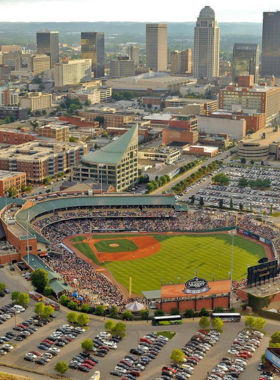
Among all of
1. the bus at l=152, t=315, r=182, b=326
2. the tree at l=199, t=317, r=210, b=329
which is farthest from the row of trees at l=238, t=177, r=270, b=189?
the tree at l=199, t=317, r=210, b=329

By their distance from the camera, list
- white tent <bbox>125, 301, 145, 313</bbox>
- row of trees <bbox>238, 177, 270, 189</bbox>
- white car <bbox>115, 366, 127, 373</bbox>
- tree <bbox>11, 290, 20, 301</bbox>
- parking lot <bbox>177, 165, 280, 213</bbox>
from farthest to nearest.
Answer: row of trees <bbox>238, 177, 270, 189</bbox>, parking lot <bbox>177, 165, 280, 213</bbox>, tree <bbox>11, 290, 20, 301</bbox>, white tent <bbox>125, 301, 145, 313</bbox>, white car <bbox>115, 366, 127, 373</bbox>

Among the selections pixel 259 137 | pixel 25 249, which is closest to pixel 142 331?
pixel 25 249

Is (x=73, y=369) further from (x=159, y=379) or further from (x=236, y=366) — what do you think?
(x=236, y=366)

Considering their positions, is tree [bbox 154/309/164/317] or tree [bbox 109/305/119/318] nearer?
tree [bbox 109/305/119/318]

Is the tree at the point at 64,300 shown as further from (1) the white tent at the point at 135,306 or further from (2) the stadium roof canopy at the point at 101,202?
(2) the stadium roof canopy at the point at 101,202

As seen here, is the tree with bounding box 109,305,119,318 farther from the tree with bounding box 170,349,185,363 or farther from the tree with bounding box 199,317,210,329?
the tree with bounding box 170,349,185,363
